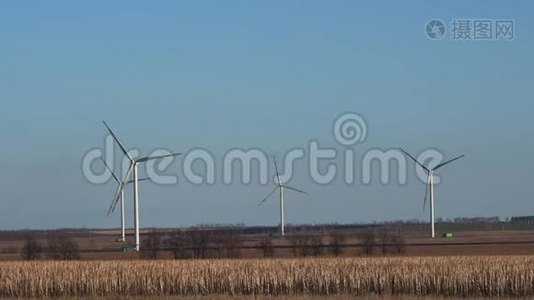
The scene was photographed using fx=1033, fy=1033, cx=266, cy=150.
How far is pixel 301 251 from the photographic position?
4058 inches

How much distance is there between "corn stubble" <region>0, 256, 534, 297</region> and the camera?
5278 cm

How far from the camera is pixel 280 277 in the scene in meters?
56.0

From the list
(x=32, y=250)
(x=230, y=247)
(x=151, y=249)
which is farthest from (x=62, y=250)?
(x=230, y=247)

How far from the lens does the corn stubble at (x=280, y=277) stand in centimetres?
5278

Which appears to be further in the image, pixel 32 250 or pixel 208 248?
pixel 208 248

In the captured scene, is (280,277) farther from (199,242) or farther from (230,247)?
(199,242)

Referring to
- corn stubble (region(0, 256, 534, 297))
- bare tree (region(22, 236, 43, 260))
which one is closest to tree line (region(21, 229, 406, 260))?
bare tree (region(22, 236, 43, 260))

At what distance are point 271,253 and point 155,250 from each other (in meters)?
11.9

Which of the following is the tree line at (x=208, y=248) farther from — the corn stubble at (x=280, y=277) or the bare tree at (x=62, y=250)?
the corn stubble at (x=280, y=277)

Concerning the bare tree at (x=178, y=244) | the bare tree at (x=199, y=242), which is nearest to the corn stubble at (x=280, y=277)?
the bare tree at (x=178, y=244)

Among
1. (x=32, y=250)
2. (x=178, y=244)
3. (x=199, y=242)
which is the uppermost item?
(x=199, y=242)

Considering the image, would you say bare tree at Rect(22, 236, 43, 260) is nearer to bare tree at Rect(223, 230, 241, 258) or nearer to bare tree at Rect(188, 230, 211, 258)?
bare tree at Rect(188, 230, 211, 258)

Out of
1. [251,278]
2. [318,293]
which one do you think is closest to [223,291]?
[251,278]

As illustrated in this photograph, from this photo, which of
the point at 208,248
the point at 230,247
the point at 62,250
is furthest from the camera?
the point at 62,250
